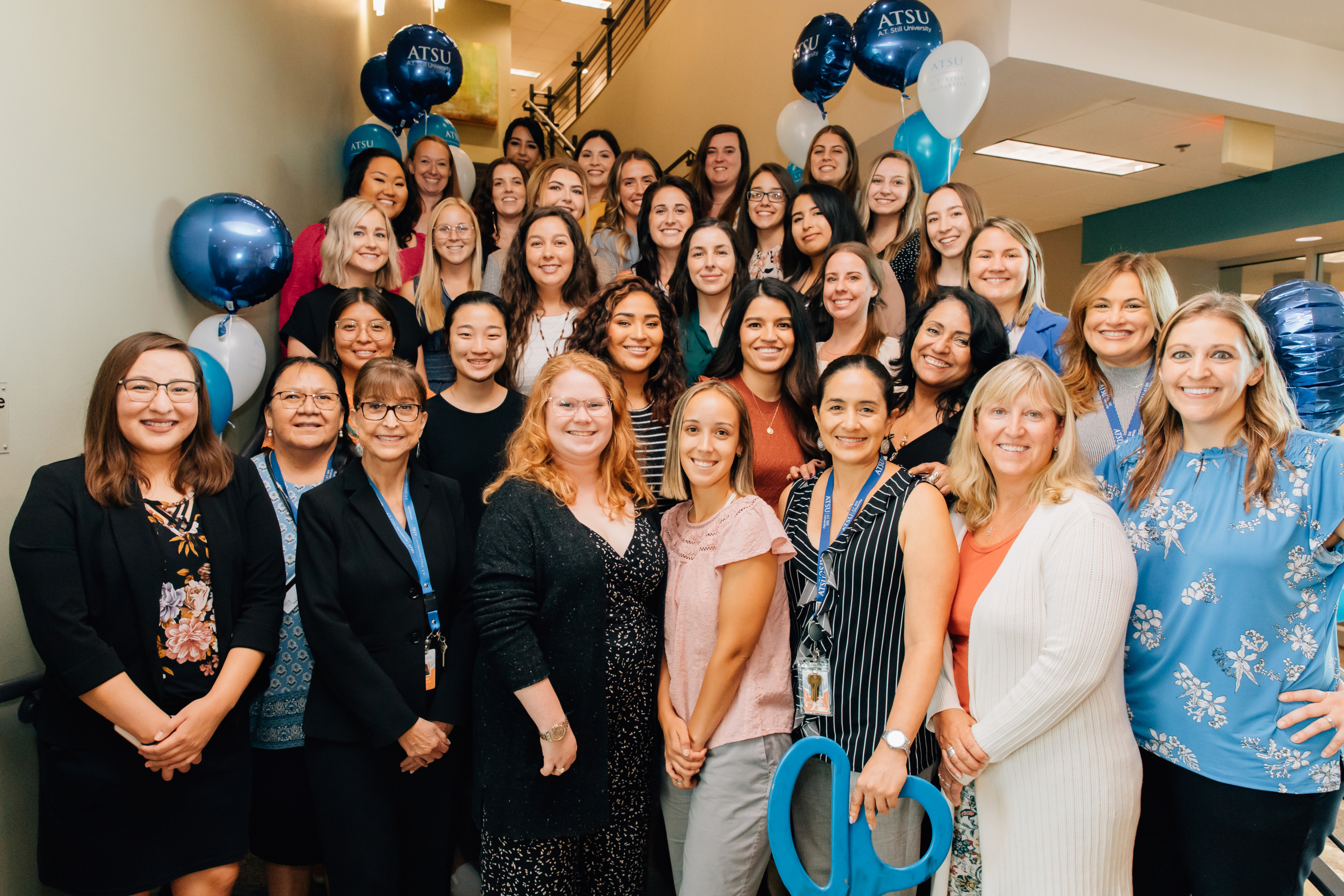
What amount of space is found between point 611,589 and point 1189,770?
1.45 m

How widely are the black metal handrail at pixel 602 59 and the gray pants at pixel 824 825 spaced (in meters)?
8.33

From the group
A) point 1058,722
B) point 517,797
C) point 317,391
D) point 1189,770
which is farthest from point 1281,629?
point 317,391

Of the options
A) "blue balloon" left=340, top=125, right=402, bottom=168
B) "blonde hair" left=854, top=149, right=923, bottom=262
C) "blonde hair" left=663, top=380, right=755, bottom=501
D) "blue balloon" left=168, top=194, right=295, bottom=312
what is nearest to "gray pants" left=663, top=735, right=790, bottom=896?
"blonde hair" left=663, top=380, right=755, bottom=501

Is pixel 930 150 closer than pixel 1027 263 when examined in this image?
No

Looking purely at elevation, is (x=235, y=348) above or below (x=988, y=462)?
above

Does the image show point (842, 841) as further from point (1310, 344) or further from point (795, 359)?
point (1310, 344)

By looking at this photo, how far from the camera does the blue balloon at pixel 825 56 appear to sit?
4992 mm

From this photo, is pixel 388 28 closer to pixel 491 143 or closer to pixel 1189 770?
pixel 491 143

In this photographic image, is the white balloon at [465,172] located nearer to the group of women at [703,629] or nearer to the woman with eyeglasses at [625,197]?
the woman with eyeglasses at [625,197]

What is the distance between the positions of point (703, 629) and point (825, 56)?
4.26 meters

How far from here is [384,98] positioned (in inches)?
207

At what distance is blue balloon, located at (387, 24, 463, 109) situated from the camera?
16.1 ft

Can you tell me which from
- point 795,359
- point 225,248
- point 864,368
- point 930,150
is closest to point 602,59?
point 930,150

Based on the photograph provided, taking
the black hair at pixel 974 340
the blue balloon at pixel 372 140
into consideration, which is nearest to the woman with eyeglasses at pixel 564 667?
the black hair at pixel 974 340
